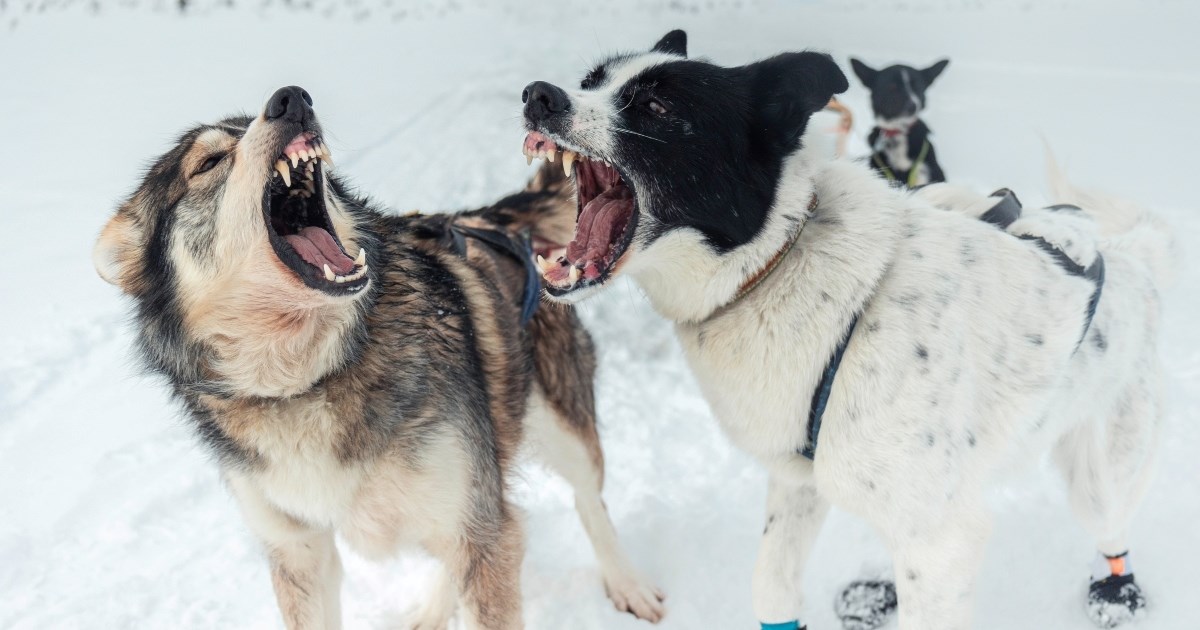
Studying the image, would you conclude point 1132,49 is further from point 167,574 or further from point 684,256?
point 167,574

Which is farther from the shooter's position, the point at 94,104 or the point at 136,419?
the point at 94,104

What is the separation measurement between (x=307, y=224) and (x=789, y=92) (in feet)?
4.48

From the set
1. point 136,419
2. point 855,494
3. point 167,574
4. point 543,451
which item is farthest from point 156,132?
point 855,494

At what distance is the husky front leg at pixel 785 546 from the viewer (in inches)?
97.8

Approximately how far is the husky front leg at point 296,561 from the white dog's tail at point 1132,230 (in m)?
2.55

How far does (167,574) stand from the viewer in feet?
10.0

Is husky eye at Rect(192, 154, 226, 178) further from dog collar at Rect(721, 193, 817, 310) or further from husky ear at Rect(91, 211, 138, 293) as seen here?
dog collar at Rect(721, 193, 817, 310)

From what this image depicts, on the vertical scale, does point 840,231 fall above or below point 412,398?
above

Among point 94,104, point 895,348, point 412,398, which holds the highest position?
point 895,348

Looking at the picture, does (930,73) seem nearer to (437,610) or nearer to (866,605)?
(866,605)

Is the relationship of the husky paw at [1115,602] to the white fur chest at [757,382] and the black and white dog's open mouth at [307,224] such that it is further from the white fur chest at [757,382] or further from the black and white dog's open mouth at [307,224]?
the black and white dog's open mouth at [307,224]

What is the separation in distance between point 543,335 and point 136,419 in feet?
7.11

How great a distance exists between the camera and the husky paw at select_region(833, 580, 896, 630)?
2865 mm

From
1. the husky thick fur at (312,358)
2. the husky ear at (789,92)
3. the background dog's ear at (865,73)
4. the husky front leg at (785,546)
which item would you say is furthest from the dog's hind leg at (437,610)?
the background dog's ear at (865,73)
